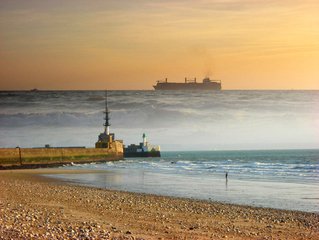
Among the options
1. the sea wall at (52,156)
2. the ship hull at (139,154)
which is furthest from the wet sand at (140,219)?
the ship hull at (139,154)

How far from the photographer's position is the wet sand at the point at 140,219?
14.5 metres

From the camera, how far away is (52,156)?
70.8 meters

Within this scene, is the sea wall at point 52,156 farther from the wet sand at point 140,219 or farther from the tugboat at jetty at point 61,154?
the wet sand at point 140,219

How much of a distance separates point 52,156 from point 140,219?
54.1 meters

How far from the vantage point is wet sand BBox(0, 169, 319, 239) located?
47.6 ft

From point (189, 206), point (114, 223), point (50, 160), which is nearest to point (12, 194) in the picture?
point (189, 206)

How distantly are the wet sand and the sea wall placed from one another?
3695 centimetres

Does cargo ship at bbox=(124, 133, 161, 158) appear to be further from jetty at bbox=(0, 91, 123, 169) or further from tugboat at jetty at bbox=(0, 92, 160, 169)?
jetty at bbox=(0, 91, 123, 169)

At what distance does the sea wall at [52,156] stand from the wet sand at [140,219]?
3695 centimetres

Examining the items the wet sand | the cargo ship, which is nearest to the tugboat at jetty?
the cargo ship

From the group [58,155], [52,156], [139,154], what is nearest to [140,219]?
[52,156]

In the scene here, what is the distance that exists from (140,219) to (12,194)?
8.74m

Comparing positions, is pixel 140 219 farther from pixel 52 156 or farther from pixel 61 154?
pixel 61 154

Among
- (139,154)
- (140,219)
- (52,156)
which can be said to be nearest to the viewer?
(140,219)
